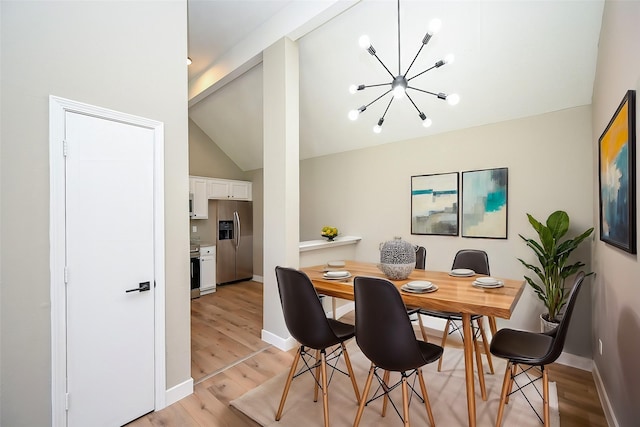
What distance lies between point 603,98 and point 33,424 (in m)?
4.39

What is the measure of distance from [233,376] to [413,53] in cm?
363

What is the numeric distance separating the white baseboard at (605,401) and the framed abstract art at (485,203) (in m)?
1.41

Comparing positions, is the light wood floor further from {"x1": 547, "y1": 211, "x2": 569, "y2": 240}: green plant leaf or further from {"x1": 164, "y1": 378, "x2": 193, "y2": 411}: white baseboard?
{"x1": 547, "y1": 211, "x2": 569, "y2": 240}: green plant leaf

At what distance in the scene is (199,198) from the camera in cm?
559

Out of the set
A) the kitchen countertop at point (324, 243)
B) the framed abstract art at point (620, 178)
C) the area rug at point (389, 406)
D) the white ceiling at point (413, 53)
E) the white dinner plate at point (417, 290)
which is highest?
the white ceiling at point (413, 53)

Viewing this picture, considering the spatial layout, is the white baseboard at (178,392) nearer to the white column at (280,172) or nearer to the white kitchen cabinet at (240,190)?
the white column at (280,172)

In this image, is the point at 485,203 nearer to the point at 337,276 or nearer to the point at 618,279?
the point at 618,279

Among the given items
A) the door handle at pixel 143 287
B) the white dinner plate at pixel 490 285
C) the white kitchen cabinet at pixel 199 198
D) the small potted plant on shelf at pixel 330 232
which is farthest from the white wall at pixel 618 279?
the white kitchen cabinet at pixel 199 198

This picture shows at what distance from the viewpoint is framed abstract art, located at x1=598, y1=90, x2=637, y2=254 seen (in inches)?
57.1

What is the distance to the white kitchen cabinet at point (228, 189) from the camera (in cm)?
580

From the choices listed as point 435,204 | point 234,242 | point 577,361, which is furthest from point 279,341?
point 234,242

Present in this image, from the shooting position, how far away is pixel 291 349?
3.14 meters

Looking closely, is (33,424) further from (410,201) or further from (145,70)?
(410,201)

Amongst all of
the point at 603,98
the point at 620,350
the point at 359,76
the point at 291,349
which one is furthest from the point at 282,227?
the point at 603,98
